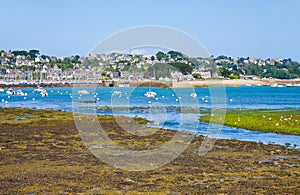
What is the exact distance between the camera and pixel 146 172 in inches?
757

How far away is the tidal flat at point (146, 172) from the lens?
54.1 ft

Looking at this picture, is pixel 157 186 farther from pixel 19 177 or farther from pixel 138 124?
pixel 138 124

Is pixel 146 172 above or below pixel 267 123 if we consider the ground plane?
below

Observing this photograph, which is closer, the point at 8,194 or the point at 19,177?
the point at 8,194

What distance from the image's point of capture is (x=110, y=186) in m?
16.8

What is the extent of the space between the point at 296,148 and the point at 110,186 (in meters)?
13.4

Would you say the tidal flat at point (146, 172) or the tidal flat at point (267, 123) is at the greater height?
the tidal flat at point (267, 123)

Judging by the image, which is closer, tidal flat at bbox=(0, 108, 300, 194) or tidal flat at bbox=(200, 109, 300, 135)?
tidal flat at bbox=(0, 108, 300, 194)

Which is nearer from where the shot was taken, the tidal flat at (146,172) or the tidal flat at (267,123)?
the tidal flat at (146,172)

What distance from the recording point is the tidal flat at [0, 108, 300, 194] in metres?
16.5

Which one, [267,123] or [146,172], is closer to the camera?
[146,172]

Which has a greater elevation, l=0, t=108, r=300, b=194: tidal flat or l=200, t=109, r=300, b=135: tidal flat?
l=200, t=109, r=300, b=135: tidal flat

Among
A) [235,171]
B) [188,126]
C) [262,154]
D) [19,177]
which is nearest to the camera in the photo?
[19,177]

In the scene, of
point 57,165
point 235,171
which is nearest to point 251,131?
point 235,171
